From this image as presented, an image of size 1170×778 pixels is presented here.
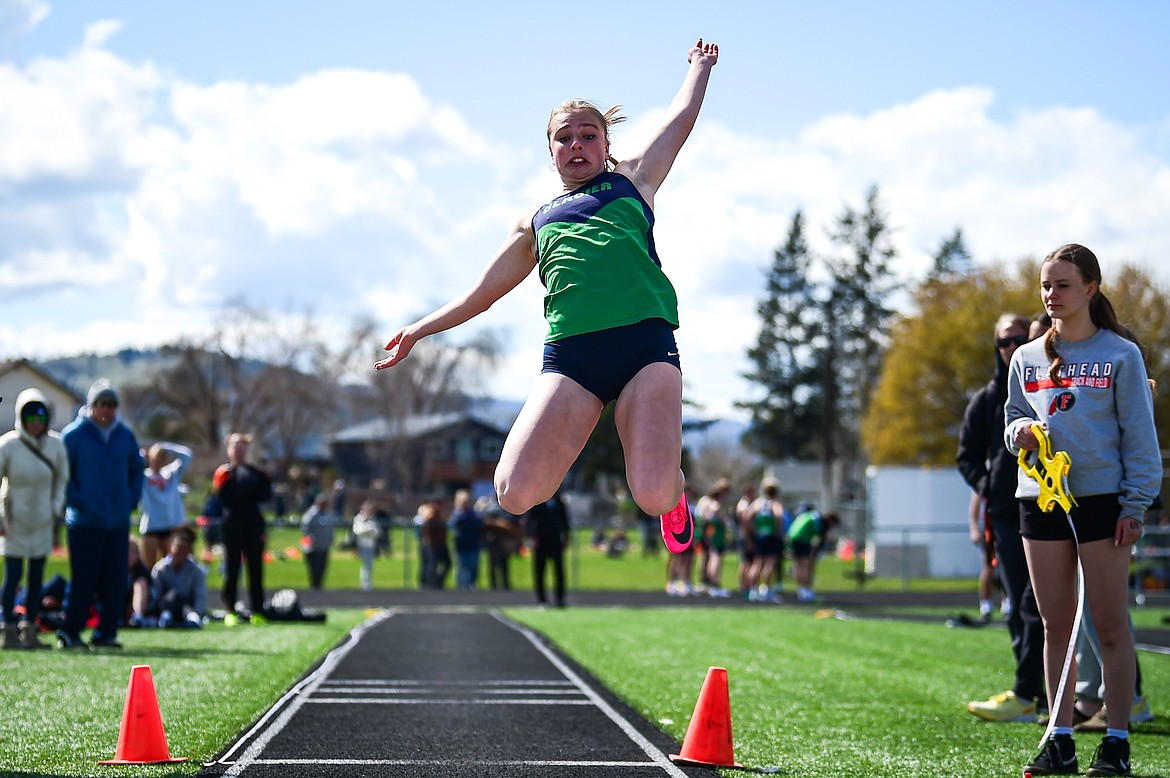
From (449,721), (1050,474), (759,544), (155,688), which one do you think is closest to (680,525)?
(1050,474)

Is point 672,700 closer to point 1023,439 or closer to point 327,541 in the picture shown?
point 1023,439

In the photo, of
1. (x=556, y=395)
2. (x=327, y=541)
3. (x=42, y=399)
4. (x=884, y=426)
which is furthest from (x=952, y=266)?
(x=556, y=395)

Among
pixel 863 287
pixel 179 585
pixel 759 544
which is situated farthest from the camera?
pixel 863 287

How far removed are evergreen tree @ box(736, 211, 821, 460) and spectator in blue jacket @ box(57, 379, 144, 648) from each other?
2381 inches

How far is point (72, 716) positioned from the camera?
292 inches

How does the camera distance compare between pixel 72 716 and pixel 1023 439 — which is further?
pixel 72 716

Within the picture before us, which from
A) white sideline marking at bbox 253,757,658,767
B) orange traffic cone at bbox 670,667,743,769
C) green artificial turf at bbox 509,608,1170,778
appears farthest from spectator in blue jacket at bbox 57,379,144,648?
orange traffic cone at bbox 670,667,743,769

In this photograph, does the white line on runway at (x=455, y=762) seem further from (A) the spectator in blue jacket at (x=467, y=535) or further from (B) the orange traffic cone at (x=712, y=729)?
(A) the spectator in blue jacket at (x=467, y=535)

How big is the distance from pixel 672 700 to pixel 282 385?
7090 cm

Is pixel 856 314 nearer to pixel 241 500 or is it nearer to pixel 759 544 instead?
pixel 759 544

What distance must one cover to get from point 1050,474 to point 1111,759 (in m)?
1.28

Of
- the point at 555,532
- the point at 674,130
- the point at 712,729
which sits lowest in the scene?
the point at 712,729

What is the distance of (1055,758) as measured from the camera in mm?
6059

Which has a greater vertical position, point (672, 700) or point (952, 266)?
point (952, 266)
